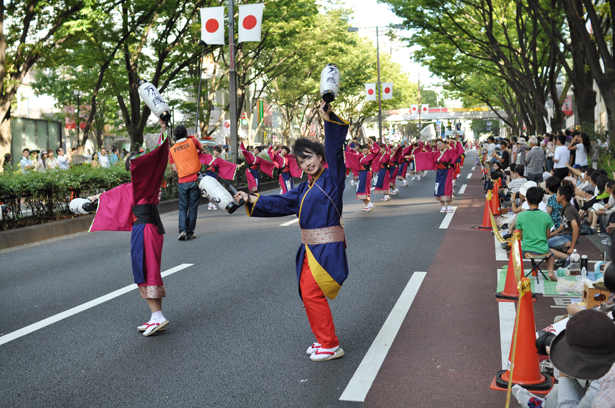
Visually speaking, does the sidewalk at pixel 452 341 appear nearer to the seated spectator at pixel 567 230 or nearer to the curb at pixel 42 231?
the seated spectator at pixel 567 230

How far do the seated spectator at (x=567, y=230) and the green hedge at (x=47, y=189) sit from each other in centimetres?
933

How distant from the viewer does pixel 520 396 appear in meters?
3.61

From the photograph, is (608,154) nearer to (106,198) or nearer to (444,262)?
(444,262)

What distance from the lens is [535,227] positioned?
271 inches

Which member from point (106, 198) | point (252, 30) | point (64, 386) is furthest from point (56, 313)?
point (252, 30)

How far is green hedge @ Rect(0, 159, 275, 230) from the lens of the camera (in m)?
11.6

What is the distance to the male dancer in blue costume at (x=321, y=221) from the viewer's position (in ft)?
15.1

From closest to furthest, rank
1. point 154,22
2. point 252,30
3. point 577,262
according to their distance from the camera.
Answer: point 577,262 < point 252,30 < point 154,22

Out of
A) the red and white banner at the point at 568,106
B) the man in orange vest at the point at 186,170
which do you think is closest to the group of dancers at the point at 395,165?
the man in orange vest at the point at 186,170

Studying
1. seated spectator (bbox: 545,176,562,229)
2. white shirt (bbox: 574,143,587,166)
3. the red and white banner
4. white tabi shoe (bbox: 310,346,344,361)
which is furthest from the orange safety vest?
the red and white banner

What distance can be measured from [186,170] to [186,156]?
534 mm

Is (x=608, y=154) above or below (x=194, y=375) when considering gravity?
above

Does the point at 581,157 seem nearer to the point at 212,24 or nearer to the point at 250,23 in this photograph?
the point at 250,23

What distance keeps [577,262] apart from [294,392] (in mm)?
4392
